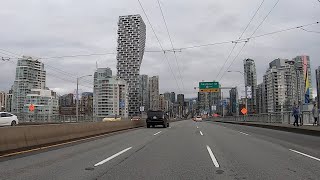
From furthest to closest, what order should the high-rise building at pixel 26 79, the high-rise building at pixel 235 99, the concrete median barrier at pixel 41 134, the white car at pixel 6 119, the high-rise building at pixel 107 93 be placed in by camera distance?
the high-rise building at pixel 107 93, the high-rise building at pixel 235 99, the high-rise building at pixel 26 79, the white car at pixel 6 119, the concrete median barrier at pixel 41 134

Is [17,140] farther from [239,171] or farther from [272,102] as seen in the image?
[272,102]

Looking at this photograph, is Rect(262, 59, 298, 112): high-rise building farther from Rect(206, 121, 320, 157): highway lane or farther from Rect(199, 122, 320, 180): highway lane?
Rect(199, 122, 320, 180): highway lane

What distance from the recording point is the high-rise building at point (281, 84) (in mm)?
58094

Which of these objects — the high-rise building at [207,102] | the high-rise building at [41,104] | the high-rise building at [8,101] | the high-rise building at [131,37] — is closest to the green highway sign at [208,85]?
the high-rise building at [41,104]

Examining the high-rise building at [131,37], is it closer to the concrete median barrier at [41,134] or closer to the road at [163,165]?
the concrete median barrier at [41,134]

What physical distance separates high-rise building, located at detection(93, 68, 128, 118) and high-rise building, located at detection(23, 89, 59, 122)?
10.2m

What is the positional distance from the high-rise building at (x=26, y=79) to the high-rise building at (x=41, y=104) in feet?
3.36

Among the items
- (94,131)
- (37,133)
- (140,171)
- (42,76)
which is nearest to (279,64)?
(42,76)

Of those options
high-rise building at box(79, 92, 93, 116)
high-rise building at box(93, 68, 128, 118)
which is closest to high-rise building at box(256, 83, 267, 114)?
high-rise building at box(93, 68, 128, 118)

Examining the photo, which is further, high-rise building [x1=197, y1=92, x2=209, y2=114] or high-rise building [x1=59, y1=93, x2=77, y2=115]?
high-rise building [x1=197, y1=92, x2=209, y2=114]

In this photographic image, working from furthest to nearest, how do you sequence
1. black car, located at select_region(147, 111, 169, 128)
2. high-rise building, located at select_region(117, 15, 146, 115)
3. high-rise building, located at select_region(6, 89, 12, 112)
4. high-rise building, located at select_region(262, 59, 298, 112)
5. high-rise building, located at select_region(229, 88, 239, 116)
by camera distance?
1. high-rise building, located at select_region(229, 88, 239, 116)
2. high-rise building, located at select_region(6, 89, 12, 112)
3. high-rise building, located at select_region(262, 59, 298, 112)
4. black car, located at select_region(147, 111, 169, 128)
5. high-rise building, located at select_region(117, 15, 146, 115)

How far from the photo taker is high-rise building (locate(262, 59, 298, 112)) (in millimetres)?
58094

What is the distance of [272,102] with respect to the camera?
67.4 metres

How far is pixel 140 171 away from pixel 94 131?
16046 millimetres
